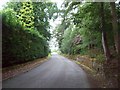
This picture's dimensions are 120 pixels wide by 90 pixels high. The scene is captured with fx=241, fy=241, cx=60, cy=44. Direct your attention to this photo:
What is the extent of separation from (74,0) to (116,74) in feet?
25.1

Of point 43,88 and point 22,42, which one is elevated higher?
point 22,42

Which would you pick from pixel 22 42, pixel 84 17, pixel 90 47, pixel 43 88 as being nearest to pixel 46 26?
pixel 90 47

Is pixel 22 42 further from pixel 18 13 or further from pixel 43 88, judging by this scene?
pixel 18 13

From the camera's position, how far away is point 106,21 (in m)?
18.1

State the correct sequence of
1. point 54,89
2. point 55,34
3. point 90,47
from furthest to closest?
point 55,34 < point 90,47 < point 54,89

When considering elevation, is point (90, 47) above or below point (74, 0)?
below

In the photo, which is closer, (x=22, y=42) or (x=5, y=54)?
(x=5, y=54)

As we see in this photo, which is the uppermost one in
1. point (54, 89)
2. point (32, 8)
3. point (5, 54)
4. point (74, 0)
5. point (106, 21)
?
point (32, 8)

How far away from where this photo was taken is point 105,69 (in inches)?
583

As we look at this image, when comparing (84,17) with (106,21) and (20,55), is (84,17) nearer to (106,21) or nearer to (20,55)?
(106,21)

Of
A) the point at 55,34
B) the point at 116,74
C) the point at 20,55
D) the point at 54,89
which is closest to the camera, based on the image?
the point at 54,89

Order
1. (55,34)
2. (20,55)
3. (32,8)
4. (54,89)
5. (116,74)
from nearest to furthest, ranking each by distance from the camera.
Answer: (54,89) → (116,74) → (20,55) → (32,8) → (55,34)

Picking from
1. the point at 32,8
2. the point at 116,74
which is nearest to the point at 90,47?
the point at 32,8

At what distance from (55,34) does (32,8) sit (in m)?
44.9
